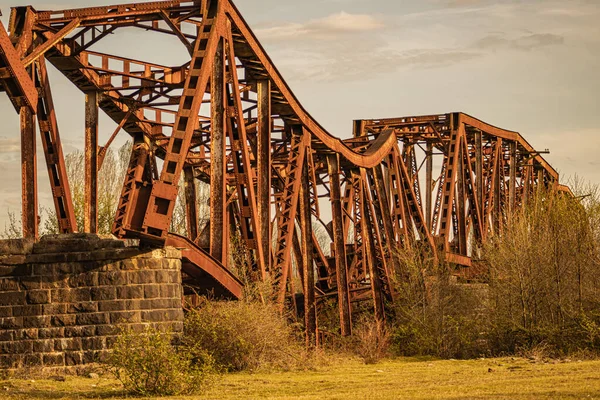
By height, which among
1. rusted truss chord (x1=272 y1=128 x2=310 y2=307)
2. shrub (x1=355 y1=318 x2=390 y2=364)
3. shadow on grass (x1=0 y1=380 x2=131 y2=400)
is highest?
rusted truss chord (x1=272 y1=128 x2=310 y2=307)

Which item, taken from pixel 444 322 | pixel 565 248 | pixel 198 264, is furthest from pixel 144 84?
pixel 565 248

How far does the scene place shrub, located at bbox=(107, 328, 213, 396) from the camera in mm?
18266

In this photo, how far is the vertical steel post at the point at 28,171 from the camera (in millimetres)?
22188

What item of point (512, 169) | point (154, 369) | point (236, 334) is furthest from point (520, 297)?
point (512, 169)

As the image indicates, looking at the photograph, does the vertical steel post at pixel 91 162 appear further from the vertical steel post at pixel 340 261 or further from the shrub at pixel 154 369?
the vertical steel post at pixel 340 261

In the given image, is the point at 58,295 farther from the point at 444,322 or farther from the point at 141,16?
the point at 444,322

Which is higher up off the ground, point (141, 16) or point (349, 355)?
point (141, 16)

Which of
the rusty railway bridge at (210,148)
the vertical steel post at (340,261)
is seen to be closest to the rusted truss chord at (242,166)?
the rusty railway bridge at (210,148)

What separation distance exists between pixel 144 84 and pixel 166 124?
4.30 metres

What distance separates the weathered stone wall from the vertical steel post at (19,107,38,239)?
134cm

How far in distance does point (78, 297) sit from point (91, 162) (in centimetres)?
668

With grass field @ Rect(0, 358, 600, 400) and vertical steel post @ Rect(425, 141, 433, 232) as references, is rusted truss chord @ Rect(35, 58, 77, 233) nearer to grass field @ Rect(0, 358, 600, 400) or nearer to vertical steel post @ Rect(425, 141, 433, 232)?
grass field @ Rect(0, 358, 600, 400)

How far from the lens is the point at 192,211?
3869cm

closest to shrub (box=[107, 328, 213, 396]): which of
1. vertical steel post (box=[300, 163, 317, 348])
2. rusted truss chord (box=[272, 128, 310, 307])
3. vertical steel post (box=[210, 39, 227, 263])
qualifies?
vertical steel post (box=[210, 39, 227, 263])
